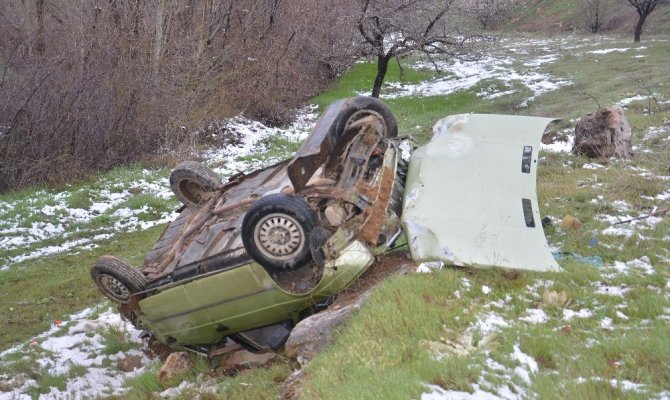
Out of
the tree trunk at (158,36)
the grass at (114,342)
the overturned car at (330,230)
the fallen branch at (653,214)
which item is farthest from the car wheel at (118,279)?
the tree trunk at (158,36)

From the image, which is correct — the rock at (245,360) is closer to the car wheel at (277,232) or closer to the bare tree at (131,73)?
the car wheel at (277,232)

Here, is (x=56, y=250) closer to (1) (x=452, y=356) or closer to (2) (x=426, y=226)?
(2) (x=426, y=226)

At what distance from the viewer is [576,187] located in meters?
7.59

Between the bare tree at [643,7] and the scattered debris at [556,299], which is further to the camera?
the bare tree at [643,7]

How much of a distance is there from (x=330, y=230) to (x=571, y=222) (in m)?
2.94

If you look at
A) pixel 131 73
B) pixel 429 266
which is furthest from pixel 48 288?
pixel 131 73

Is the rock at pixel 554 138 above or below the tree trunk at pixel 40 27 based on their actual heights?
below

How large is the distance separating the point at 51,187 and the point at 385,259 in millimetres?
9787

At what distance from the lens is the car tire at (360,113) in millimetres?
5957

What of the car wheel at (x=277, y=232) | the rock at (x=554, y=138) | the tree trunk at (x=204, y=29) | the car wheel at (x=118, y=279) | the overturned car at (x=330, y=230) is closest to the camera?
the car wheel at (x=277, y=232)

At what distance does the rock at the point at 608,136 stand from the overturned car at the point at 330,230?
13.2ft

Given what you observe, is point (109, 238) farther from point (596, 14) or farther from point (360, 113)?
point (596, 14)

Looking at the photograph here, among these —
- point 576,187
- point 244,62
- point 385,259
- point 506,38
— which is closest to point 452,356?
point 385,259

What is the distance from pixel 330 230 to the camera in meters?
4.87
